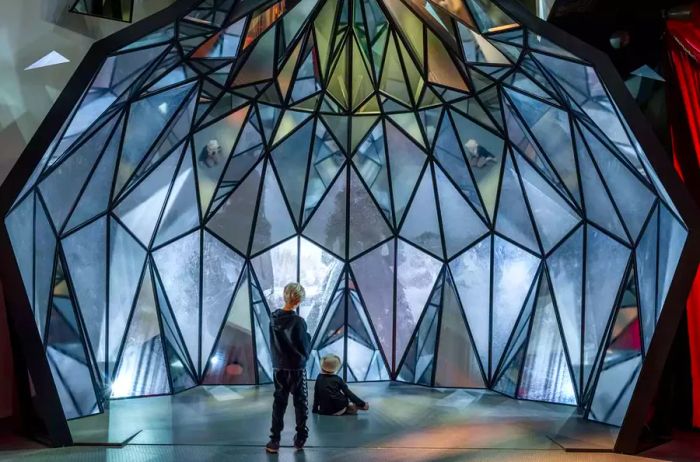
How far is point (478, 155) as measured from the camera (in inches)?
617

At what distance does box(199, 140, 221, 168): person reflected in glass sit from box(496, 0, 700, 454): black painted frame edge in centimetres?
828

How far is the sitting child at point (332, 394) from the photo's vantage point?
1245 centimetres

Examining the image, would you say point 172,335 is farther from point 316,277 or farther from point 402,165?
point 402,165

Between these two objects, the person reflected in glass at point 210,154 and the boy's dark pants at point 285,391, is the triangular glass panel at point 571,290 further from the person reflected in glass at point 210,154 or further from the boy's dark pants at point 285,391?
the person reflected in glass at point 210,154

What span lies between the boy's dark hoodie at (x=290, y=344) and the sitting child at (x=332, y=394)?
3024 millimetres

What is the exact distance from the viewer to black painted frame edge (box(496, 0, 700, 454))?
9.28 m

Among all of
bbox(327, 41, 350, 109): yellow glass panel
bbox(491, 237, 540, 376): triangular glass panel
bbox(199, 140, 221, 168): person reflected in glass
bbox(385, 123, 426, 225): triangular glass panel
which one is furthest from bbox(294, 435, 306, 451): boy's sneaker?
bbox(327, 41, 350, 109): yellow glass panel

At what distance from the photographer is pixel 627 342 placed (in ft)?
37.5

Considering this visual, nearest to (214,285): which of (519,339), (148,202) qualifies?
(148,202)

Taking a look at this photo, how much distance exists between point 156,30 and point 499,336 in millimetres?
10780

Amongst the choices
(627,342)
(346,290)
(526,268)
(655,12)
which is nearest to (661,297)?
(627,342)

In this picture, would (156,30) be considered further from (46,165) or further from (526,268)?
(526,268)

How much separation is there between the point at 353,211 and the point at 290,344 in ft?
28.3

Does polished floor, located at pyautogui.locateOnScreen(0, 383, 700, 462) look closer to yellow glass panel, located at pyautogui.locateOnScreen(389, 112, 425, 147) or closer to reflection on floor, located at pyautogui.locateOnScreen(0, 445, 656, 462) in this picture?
reflection on floor, located at pyautogui.locateOnScreen(0, 445, 656, 462)
